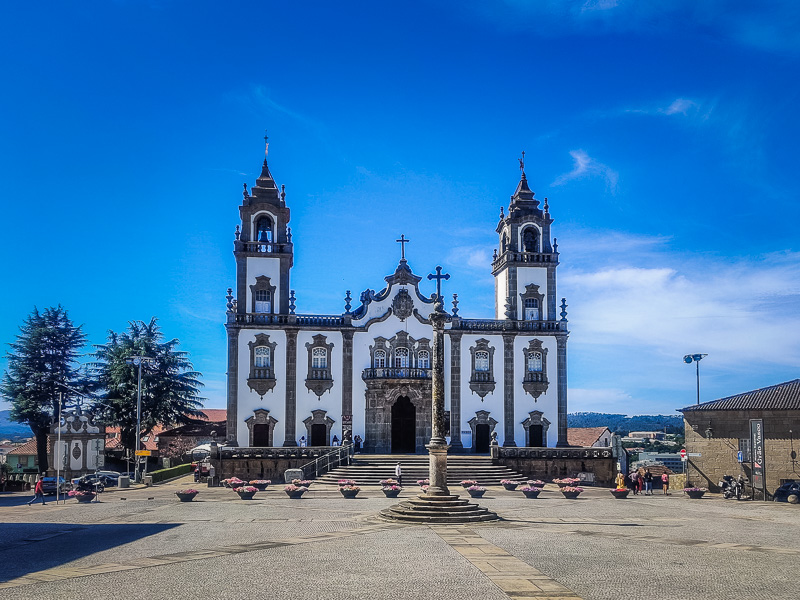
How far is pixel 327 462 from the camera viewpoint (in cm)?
4159

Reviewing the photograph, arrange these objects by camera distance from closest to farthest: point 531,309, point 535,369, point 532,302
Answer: point 535,369 < point 531,309 < point 532,302

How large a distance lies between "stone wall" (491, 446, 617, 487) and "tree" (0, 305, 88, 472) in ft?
110

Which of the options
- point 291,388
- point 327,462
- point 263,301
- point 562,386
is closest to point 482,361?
point 562,386

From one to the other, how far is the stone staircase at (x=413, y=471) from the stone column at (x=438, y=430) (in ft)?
36.7

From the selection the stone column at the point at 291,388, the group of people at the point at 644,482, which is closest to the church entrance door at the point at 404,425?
the stone column at the point at 291,388

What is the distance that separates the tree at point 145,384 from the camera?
2256 inches

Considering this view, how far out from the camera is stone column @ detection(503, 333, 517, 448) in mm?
48375

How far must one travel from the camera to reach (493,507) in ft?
94.0

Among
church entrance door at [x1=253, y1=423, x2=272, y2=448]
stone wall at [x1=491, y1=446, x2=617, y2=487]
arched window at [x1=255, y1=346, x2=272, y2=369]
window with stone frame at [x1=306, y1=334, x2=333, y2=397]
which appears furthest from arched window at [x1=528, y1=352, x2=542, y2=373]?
church entrance door at [x1=253, y1=423, x2=272, y2=448]

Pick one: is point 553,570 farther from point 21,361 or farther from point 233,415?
point 21,361

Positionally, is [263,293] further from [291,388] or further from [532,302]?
[532,302]

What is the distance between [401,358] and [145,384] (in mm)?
20987

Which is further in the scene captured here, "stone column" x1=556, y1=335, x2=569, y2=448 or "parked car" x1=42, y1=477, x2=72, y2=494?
"stone column" x1=556, y1=335, x2=569, y2=448

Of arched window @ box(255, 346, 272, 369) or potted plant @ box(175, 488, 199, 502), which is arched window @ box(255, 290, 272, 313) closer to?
arched window @ box(255, 346, 272, 369)
